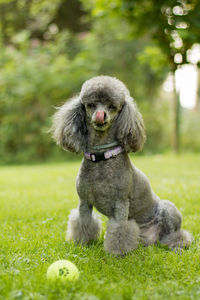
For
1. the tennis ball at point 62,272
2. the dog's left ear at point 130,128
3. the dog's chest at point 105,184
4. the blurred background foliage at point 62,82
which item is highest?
the blurred background foliage at point 62,82

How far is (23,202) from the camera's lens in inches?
199

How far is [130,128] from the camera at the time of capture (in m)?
2.85

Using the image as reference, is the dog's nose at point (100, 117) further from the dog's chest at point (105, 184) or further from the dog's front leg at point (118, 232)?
the dog's front leg at point (118, 232)

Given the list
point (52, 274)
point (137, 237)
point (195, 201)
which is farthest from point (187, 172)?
point (52, 274)

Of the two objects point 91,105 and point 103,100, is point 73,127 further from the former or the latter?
point 103,100

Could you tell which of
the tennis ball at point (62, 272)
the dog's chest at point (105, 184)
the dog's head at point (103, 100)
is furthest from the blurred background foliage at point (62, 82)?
the tennis ball at point (62, 272)

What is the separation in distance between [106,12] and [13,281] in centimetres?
520

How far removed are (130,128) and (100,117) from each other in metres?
0.35

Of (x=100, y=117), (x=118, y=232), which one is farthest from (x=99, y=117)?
(x=118, y=232)

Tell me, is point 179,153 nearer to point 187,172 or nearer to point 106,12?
point 187,172

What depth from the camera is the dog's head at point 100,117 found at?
2.72 meters

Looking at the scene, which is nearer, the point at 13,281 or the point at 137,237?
the point at 13,281

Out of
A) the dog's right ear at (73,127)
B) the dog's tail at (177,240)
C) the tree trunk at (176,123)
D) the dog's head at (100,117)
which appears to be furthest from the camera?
the tree trunk at (176,123)

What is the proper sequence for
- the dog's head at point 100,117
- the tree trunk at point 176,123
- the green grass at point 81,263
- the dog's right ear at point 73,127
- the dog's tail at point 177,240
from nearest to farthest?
the green grass at point 81,263, the dog's head at point 100,117, the dog's right ear at point 73,127, the dog's tail at point 177,240, the tree trunk at point 176,123
